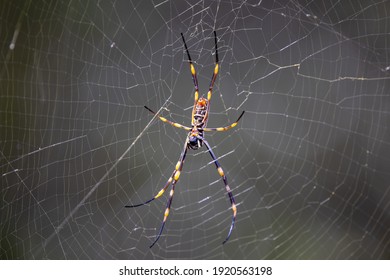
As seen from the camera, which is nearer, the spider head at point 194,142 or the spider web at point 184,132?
the spider head at point 194,142

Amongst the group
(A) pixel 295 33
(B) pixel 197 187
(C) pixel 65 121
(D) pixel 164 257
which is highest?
(A) pixel 295 33

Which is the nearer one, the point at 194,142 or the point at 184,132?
the point at 194,142

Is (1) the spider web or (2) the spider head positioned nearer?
(2) the spider head

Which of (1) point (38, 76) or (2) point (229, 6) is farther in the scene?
(1) point (38, 76)

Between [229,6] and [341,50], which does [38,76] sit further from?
[341,50]
